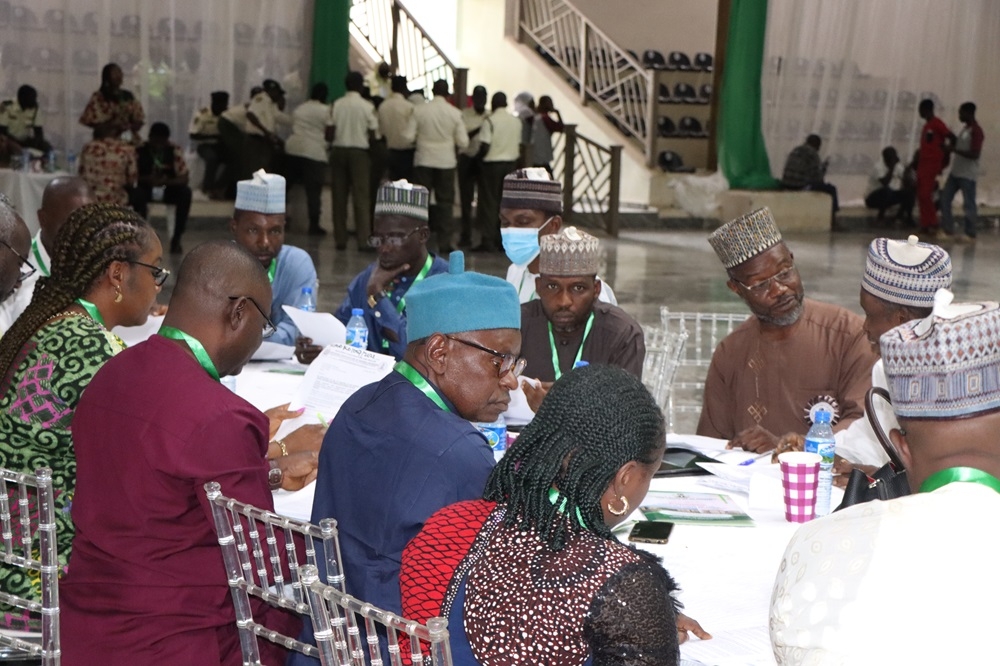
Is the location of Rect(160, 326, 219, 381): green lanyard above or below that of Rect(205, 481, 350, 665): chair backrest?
above

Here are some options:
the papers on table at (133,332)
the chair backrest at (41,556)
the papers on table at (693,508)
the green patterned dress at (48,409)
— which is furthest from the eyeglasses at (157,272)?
the papers on table at (693,508)

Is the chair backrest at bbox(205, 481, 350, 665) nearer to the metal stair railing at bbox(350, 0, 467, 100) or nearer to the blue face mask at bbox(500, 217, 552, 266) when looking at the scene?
the blue face mask at bbox(500, 217, 552, 266)

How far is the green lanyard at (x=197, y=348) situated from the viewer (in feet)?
8.59

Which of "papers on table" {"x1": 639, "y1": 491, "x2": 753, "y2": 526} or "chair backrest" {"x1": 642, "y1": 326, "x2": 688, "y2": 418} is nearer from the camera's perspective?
"papers on table" {"x1": 639, "y1": 491, "x2": 753, "y2": 526}

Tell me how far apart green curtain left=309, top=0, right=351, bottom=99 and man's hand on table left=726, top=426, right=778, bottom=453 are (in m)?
11.8

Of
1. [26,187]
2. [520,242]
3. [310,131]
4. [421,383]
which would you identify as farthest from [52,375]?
[310,131]

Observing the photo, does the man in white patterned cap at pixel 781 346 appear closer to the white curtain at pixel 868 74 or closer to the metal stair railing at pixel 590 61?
the metal stair railing at pixel 590 61

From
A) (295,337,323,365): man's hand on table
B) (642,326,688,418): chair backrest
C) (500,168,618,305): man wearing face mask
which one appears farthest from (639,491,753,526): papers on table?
(500,168,618,305): man wearing face mask

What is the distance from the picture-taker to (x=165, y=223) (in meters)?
13.7

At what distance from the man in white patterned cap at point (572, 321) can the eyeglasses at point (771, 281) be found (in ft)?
1.44

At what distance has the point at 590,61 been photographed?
17.7 metres

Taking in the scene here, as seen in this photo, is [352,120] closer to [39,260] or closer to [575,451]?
[39,260]

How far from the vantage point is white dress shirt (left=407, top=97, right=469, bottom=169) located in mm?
13383

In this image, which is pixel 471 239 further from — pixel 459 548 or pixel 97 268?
pixel 459 548
